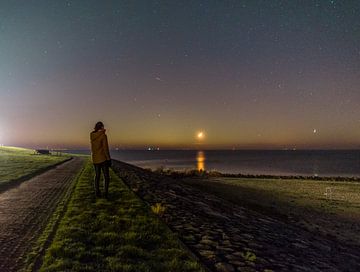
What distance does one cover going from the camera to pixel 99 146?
1097cm

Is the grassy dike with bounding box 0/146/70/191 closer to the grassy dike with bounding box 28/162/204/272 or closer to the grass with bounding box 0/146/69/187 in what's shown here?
the grass with bounding box 0/146/69/187

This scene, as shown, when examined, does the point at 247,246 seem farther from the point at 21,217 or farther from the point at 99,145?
the point at 21,217

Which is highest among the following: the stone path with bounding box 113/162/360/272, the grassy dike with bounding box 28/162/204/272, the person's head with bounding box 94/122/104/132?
the person's head with bounding box 94/122/104/132

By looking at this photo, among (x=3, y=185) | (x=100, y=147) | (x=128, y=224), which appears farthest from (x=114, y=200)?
(x=3, y=185)

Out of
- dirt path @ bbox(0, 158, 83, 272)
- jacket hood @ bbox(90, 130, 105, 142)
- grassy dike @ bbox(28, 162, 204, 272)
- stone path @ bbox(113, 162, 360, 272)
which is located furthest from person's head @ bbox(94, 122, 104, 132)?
stone path @ bbox(113, 162, 360, 272)

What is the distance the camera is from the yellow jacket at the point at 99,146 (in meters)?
10.9

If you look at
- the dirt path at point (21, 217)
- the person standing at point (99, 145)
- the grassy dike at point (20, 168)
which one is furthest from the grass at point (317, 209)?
the grassy dike at point (20, 168)

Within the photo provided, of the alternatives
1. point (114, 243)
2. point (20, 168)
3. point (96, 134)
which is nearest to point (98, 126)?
point (96, 134)

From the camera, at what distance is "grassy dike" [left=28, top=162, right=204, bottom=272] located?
18.2 feet

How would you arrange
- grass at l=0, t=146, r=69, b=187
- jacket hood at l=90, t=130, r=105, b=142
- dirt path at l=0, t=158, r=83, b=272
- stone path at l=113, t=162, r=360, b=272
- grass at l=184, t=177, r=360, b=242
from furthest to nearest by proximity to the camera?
grass at l=0, t=146, r=69, b=187 → grass at l=184, t=177, r=360, b=242 → jacket hood at l=90, t=130, r=105, b=142 → stone path at l=113, t=162, r=360, b=272 → dirt path at l=0, t=158, r=83, b=272

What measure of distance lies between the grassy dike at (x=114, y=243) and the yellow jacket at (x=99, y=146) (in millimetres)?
1727

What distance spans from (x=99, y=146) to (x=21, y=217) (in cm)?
323

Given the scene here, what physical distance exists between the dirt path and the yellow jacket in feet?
7.09

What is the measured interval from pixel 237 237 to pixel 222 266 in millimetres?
2247
